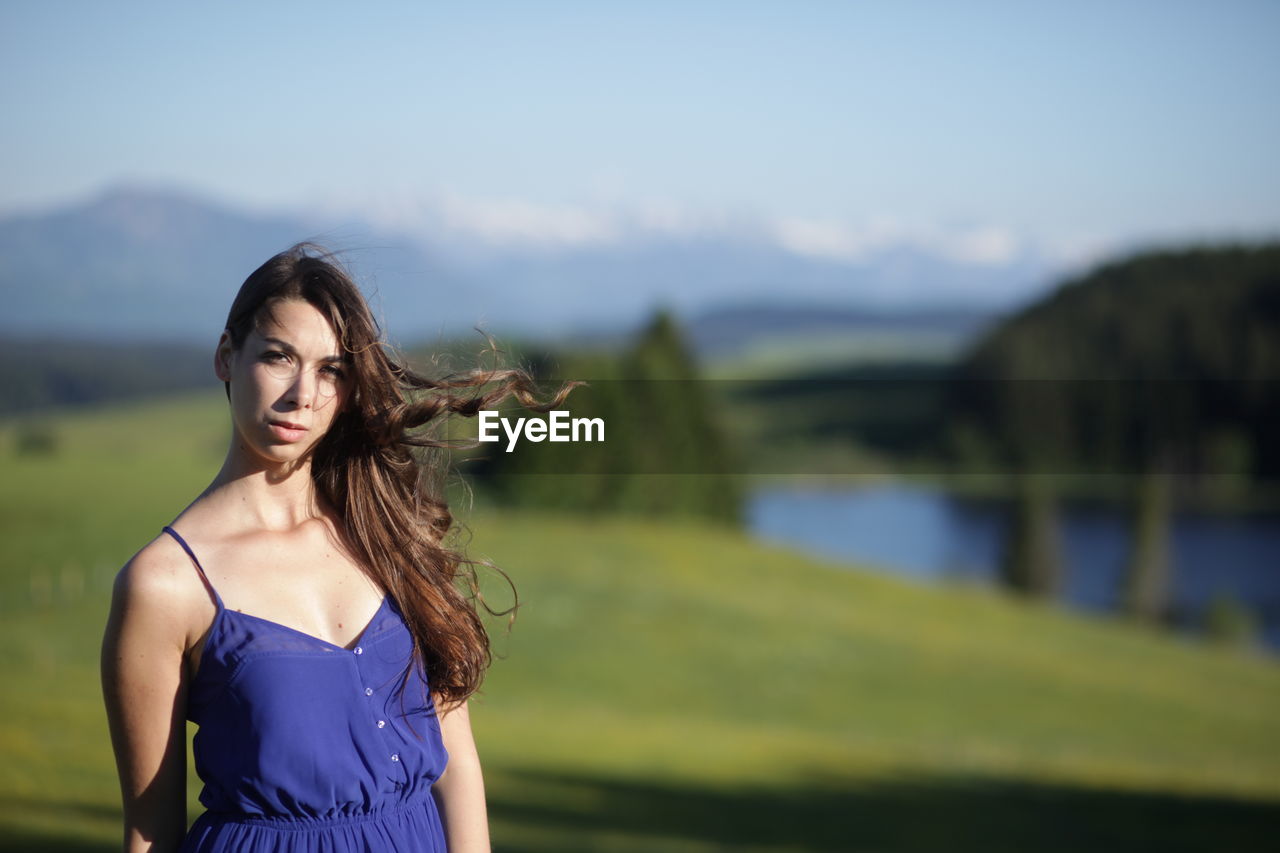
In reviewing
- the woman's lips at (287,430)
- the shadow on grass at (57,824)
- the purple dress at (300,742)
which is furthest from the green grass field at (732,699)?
the woman's lips at (287,430)

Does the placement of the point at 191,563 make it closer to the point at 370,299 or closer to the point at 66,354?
the point at 370,299

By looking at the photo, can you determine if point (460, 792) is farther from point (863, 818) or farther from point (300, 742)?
point (863, 818)

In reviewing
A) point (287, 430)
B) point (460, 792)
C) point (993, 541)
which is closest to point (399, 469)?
point (287, 430)

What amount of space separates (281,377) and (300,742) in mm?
592

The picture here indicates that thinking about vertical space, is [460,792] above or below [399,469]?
below

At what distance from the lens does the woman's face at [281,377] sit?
2.15 meters

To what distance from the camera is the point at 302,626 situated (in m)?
2.15

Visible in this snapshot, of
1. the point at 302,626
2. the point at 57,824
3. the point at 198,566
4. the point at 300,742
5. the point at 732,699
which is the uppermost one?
the point at 198,566

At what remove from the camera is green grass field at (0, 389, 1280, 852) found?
1382 centimetres

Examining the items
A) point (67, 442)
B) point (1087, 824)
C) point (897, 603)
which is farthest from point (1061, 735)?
point (67, 442)

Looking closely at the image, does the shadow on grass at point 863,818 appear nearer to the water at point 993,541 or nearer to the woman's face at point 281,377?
the woman's face at point 281,377

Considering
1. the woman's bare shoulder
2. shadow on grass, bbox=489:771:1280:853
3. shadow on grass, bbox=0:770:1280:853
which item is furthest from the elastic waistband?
shadow on grass, bbox=489:771:1280:853

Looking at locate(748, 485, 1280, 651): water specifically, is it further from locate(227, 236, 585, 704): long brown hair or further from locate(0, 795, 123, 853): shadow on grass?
locate(227, 236, 585, 704): long brown hair

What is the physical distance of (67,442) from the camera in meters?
53.1
